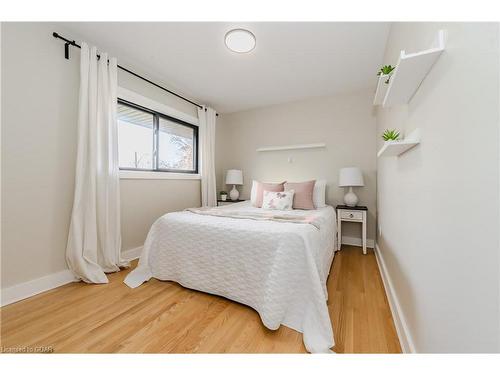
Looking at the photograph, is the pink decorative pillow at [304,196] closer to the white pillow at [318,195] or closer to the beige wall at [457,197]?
the white pillow at [318,195]

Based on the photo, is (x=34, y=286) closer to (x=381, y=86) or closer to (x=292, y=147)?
(x=381, y=86)

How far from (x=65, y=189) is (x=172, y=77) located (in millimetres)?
1841

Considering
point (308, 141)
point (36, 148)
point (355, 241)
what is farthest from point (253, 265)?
point (308, 141)

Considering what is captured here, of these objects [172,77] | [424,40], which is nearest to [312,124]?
[172,77]

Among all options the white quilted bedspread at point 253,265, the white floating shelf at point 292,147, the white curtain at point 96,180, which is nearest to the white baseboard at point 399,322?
the white quilted bedspread at point 253,265

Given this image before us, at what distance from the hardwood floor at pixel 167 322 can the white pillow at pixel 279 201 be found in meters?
1.09

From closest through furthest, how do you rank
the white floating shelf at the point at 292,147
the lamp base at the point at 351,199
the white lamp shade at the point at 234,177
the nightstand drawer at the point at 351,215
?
the nightstand drawer at the point at 351,215, the lamp base at the point at 351,199, the white floating shelf at the point at 292,147, the white lamp shade at the point at 234,177

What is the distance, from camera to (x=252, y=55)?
2350 millimetres

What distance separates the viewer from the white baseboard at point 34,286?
1.65 meters

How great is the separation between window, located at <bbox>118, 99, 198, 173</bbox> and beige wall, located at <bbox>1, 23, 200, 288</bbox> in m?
0.59

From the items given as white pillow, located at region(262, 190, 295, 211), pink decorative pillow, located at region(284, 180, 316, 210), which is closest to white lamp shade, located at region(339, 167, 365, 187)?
pink decorative pillow, located at region(284, 180, 316, 210)

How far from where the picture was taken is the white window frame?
2.52 meters

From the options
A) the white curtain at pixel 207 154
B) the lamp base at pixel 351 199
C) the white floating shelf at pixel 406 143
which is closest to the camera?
the white floating shelf at pixel 406 143
